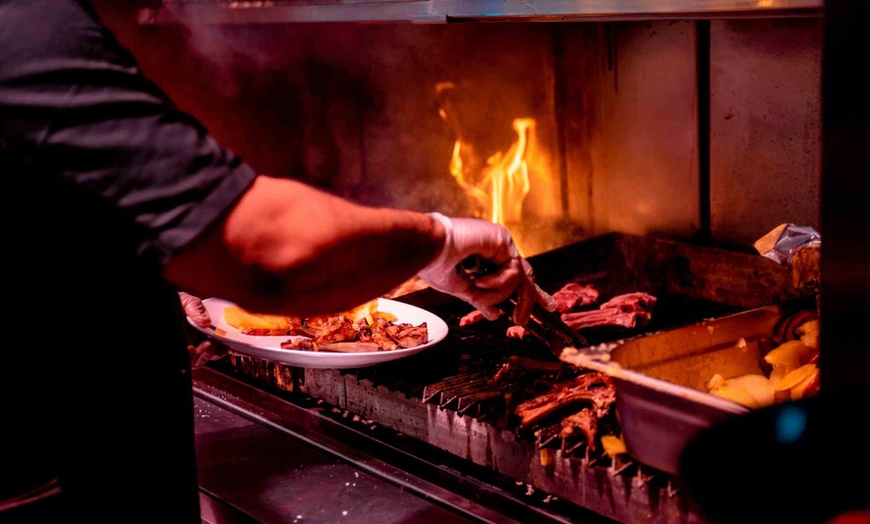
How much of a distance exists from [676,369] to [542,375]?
1.59 feet

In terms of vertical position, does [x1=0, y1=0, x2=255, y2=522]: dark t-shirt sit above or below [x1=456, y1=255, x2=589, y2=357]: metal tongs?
above

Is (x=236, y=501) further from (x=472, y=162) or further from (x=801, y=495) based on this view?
(x=472, y=162)

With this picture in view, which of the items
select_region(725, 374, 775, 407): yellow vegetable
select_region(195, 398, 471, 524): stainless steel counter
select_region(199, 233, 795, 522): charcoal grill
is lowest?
select_region(195, 398, 471, 524): stainless steel counter

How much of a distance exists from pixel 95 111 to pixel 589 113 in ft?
9.70

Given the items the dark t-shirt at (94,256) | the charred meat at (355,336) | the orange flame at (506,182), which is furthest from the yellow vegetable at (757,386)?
the orange flame at (506,182)

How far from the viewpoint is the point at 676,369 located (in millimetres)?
1924

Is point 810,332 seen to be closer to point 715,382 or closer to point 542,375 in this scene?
point 715,382

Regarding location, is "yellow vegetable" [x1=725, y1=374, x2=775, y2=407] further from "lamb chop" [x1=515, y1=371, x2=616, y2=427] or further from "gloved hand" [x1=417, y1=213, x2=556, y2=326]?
"gloved hand" [x1=417, y1=213, x2=556, y2=326]

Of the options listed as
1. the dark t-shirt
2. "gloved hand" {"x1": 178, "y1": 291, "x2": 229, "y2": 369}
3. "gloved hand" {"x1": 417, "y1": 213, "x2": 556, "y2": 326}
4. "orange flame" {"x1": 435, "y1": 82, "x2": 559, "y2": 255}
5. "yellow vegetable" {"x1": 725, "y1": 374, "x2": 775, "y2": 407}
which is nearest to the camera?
the dark t-shirt

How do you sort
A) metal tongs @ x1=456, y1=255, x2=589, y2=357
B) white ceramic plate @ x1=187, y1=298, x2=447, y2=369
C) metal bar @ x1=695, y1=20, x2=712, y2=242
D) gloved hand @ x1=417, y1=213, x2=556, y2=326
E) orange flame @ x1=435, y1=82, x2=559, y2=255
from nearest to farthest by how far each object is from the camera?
gloved hand @ x1=417, y1=213, x2=556, y2=326, metal tongs @ x1=456, y1=255, x2=589, y2=357, white ceramic plate @ x1=187, y1=298, x2=447, y2=369, metal bar @ x1=695, y1=20, x2=712, y2=242, orange flame @ x1=435, y1=82, x2=559, y2=255

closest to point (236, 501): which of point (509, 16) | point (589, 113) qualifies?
point (509, 16)

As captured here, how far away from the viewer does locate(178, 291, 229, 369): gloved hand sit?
8.81 feet

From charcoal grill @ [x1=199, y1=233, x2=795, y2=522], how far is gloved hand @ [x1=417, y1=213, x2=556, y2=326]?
30 centimetres

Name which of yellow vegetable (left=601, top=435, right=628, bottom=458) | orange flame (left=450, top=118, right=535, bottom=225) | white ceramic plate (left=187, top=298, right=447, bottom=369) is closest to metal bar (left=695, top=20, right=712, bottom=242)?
orange flame (left=450, top=118, right=535, bottom=225)
